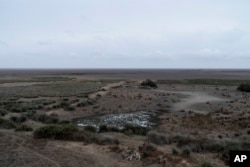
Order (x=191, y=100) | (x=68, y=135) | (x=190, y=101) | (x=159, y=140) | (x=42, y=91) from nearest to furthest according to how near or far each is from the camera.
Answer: (x=68, y=135) → (x=159, y=140) → (x=190, y=101) → (x=191, y=100) → (x=42, y=91)

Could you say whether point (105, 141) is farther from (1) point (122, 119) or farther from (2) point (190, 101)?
(2) point (190, 101)

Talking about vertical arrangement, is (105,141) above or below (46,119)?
above

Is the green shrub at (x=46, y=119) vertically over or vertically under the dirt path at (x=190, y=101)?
over

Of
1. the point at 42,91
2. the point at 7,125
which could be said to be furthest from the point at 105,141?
the point at 42,91

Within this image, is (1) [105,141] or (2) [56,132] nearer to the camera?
(1) [105,141]

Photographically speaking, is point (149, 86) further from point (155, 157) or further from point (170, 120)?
point (155, 157)

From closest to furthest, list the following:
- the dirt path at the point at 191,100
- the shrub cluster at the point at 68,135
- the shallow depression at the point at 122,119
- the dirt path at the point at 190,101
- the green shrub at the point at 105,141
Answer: the green shrub at the point at 105,141, the shrub cluster at the point at 68,135, the shallow depression at the point at 122,119, the dirt path at the point at 190,101, the dirt path at the point at 191,100

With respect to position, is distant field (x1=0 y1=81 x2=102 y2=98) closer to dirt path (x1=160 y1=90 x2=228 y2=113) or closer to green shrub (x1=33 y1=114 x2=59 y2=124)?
dirt path (x1=160 y1=90 x2=228 y2=113)

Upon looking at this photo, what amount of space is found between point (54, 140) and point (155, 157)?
5.26 metres

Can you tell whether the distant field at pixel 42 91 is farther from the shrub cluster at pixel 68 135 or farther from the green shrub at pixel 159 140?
the green shrub at pixel 159 140

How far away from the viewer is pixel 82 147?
13516 millimetres

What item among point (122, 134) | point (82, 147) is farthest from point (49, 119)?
point (82, 147)

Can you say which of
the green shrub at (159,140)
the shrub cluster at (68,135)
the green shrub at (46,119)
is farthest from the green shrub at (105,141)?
the green shrub at (46,119)

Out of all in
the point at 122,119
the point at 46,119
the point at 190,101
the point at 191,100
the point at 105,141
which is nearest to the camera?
the point at 105,141
